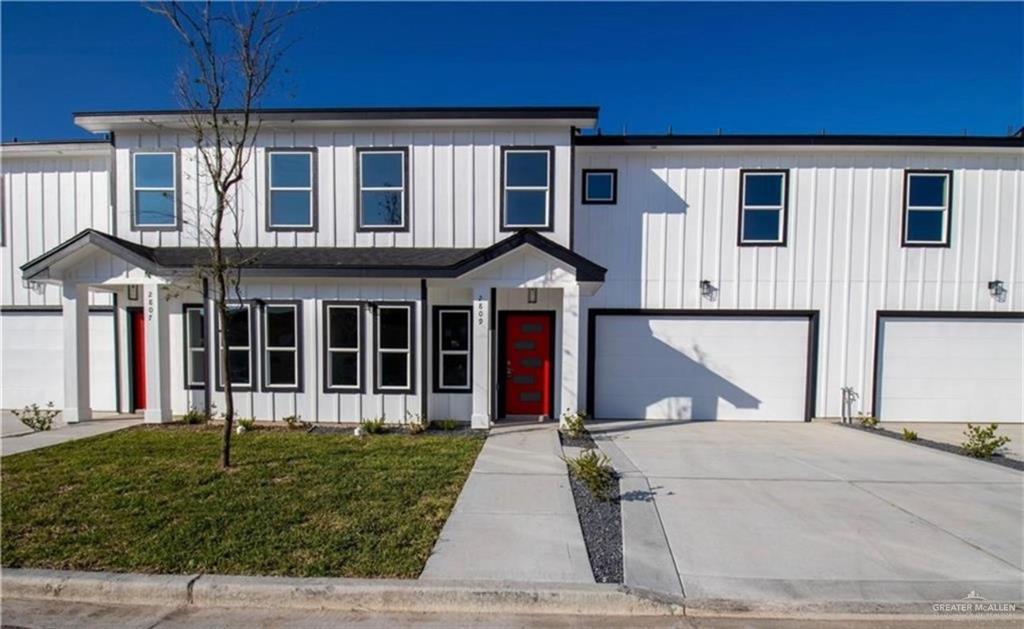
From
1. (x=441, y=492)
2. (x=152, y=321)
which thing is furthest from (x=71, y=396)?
(x=441, y=492)

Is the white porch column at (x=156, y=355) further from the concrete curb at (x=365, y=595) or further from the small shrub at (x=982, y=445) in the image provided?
the small shrub at (x=982, y=445)

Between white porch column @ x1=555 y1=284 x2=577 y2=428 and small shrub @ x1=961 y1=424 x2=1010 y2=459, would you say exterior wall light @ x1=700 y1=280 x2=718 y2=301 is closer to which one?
white porch column @ x1=555 y1=284 x2=577 y2=428

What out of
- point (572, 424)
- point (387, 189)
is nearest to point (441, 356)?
point (572, 424)

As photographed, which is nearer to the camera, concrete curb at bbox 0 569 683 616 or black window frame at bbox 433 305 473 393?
concrete curb at bbox 0 569 683 616

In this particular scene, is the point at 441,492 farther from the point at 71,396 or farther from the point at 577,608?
the point at 71,396

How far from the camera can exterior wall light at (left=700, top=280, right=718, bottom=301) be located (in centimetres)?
988

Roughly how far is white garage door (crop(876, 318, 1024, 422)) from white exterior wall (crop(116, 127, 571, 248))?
9160 mm

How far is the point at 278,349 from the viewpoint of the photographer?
888cm

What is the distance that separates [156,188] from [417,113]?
582cm

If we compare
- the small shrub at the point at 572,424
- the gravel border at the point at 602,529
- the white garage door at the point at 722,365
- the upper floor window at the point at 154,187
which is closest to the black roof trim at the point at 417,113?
the upper floor window at the point at 154,187

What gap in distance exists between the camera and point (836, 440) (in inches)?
321

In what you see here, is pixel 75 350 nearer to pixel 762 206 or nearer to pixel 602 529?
pixel 602 529

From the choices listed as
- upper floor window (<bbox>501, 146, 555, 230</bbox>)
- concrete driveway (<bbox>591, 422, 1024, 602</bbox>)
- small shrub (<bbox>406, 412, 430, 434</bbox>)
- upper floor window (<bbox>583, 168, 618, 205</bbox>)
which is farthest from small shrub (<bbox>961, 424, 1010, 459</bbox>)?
small shrub (<bbox>406, 412, 430, 434</bbox>)

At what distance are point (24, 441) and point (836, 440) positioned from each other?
14186 mm
